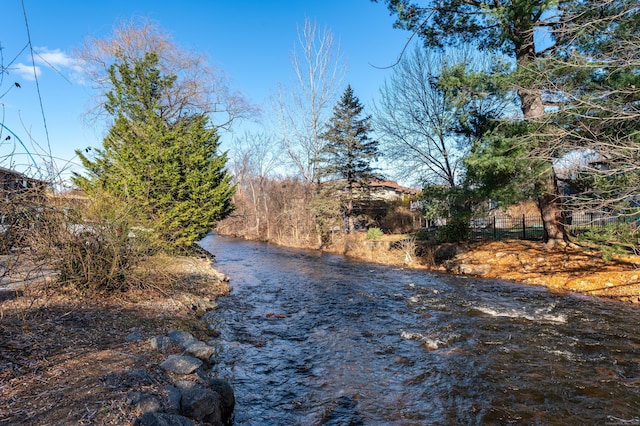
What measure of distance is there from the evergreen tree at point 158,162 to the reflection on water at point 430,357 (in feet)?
17.5

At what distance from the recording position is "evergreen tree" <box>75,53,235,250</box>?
12367 millimetres

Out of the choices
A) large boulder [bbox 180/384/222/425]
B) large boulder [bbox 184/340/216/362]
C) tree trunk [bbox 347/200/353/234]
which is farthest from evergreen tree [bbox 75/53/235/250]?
tree trunk [bbox 347/200/353/234]

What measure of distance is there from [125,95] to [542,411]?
1746 cm

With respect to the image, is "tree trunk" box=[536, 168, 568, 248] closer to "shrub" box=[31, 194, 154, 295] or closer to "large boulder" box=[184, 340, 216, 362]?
"large boulder" box=[184, 340, 216, 362]

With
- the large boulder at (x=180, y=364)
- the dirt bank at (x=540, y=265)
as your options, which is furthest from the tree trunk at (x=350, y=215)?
the large boulder at (x=180, y=364)

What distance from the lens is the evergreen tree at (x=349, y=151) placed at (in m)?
23.7

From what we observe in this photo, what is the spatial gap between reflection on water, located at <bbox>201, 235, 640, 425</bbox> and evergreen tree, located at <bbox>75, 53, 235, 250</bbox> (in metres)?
5.35

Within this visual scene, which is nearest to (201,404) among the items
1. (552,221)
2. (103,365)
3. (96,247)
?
(103,365)

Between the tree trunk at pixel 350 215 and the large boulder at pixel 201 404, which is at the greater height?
the tree trunk at pixel 350 215

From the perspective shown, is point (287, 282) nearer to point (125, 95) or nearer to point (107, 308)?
point (107, 308)

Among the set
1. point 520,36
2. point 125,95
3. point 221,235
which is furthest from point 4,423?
point 221,235

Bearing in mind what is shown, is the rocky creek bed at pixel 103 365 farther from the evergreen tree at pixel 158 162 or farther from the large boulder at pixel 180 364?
the evergreen tree at pixel 158 162

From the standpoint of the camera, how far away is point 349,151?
2377 centimetres

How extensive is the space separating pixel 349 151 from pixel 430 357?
19.3 m
